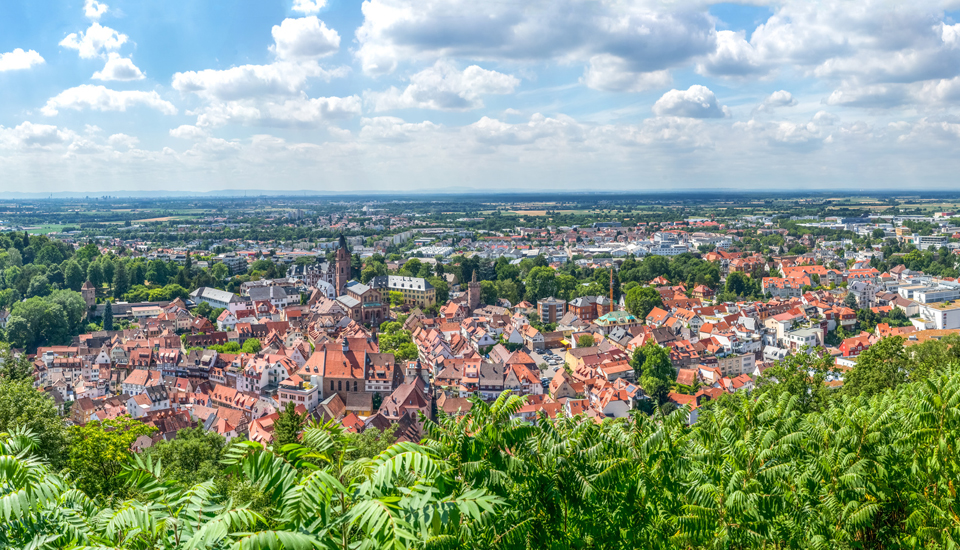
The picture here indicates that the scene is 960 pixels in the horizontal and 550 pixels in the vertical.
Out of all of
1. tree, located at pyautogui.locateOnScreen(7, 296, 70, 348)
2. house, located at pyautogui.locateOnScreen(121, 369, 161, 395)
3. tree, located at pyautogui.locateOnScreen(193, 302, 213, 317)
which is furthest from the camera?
tree, located at pyautogui.locateOnScreen(193, 302, 213, 317)

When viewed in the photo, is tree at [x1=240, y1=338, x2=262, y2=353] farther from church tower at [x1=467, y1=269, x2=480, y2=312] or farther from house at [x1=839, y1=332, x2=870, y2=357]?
house at [x1=839, y1=332, x2=870, y2=357]

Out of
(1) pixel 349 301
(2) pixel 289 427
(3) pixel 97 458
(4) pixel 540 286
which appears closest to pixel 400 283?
(1) pixel 349 301

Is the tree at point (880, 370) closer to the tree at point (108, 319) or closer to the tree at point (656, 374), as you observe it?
the tree at point (656, 374)

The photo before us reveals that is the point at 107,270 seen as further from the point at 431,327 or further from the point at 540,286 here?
the point at 540,286

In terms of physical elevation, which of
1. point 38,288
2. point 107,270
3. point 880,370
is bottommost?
point 38,288

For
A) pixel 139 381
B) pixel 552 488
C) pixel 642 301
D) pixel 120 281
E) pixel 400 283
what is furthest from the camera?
pixel 120 281

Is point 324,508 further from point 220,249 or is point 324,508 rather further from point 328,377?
point 220,249

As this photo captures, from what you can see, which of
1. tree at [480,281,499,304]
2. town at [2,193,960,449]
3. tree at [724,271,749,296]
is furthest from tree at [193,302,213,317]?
tree at [724,271,749,296]

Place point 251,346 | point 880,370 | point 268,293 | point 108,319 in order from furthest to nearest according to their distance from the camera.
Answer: point 268,293, point 108,319, point 251,346, point 880,370
